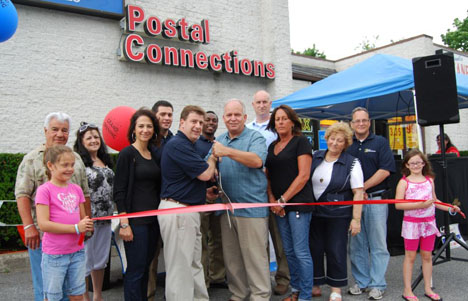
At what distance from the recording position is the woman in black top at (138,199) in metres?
3.17

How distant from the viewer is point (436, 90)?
4.60 metres

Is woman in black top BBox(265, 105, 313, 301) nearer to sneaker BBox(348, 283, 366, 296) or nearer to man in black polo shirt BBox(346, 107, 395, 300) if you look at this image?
sneaker BBox(348, 283, 366, 296)

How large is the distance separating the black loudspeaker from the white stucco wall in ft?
18.6

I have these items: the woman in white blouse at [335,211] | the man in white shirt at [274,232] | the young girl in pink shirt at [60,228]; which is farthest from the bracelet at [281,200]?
the young girl in pink shirt at [60,228]

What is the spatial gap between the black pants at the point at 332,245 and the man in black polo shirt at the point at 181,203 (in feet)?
4.38

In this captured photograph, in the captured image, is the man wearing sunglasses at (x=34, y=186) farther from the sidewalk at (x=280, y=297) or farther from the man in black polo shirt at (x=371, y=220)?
the man in black polo shirt at (x=371, y=220)

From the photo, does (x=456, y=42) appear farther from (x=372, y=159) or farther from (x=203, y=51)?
(x=372, y=159)

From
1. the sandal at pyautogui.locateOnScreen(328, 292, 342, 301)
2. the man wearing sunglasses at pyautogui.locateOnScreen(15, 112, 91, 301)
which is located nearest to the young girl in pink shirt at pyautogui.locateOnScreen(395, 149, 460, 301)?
the sandal at pyautogui.locateOnScreen(328, 292, 342, 301)

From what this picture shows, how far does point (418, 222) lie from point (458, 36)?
34486mm

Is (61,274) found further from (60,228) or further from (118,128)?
(118,128)

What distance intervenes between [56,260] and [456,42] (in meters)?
37.4

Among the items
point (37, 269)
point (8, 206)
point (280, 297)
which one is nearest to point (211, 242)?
point (280, 297)

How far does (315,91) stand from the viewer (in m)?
6.92

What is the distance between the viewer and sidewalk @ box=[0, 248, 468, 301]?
4.06 meters
